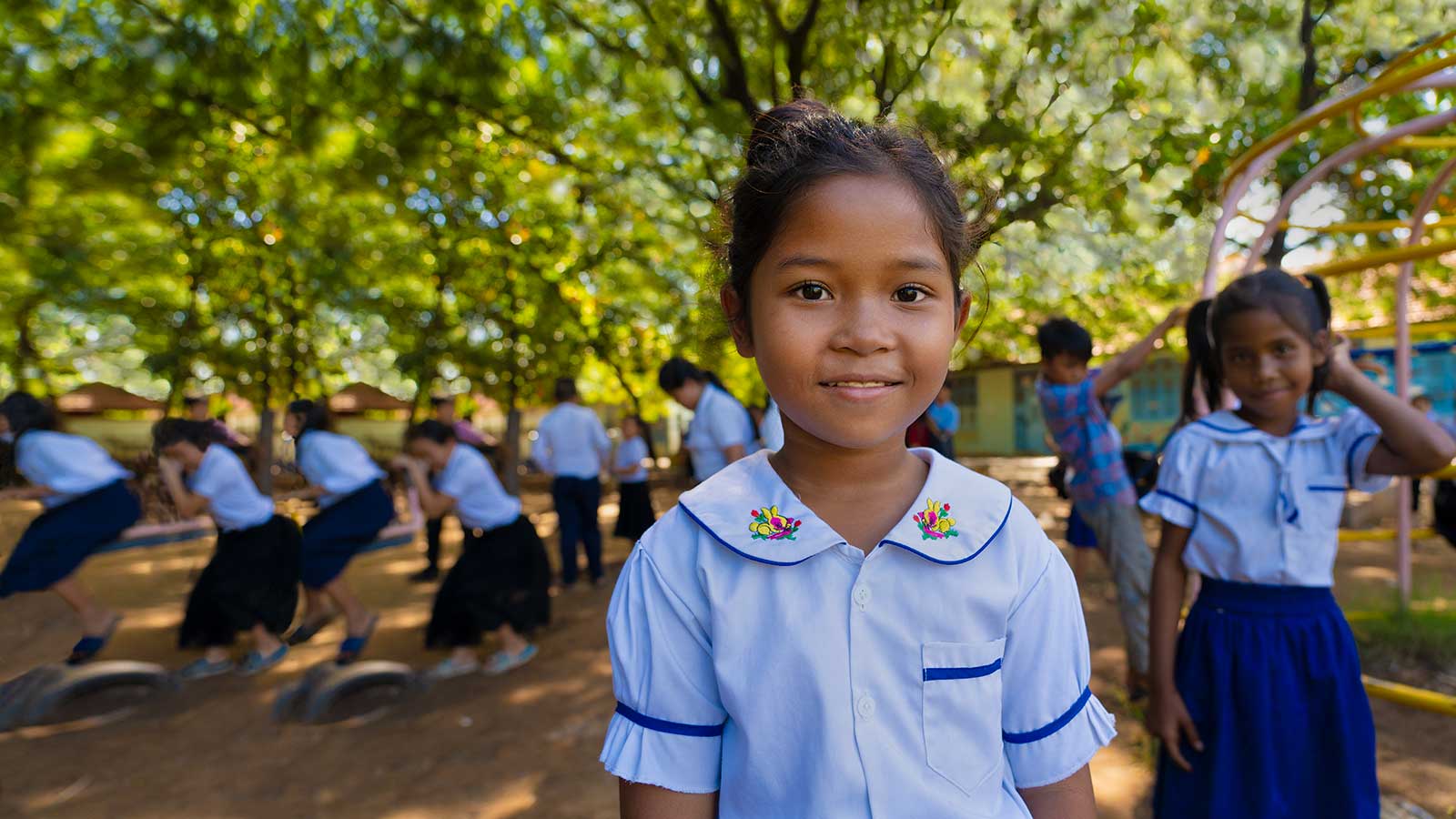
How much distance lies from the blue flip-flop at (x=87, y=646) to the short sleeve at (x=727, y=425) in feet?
12.6

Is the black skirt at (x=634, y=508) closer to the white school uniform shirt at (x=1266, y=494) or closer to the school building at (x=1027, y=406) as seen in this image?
the white school uniform shirt at (x=1266, y=494)

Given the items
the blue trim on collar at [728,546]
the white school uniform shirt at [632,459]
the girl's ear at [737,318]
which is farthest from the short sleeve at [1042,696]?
the white school uniform shirt at [632,459]

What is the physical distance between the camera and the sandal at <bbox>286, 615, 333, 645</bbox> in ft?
17.3

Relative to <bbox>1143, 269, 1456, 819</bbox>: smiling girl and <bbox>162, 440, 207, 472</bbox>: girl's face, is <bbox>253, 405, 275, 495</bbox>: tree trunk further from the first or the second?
Answer: <bbox>1143, 269, 1456, 819</bbox>: smiling girl

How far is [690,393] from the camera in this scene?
4.96 m

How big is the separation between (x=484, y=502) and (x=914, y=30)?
4676mm

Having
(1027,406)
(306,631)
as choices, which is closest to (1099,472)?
(306,631)

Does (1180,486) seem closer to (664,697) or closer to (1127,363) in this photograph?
(664,697)

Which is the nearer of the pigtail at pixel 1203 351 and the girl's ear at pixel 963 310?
the girl's ear at pixel 963 310

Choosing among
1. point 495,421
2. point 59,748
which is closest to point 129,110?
point 59,748

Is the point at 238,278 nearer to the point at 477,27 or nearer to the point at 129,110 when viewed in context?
the point at 129,110

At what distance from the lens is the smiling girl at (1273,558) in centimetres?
161

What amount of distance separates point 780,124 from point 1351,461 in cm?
153

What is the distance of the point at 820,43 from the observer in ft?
20.9
